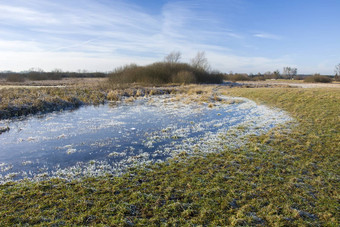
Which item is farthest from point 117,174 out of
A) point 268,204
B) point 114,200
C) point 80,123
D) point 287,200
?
point 80,123

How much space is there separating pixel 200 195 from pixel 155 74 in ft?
145

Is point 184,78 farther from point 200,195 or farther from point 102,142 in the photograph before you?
point 200,195

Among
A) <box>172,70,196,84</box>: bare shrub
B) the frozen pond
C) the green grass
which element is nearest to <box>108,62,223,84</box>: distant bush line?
<box>172,70,196,84</box>: bare shrub

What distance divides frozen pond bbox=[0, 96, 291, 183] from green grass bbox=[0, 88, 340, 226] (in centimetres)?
76

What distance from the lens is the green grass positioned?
3619 millimetres

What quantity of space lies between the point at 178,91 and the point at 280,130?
2395 cm

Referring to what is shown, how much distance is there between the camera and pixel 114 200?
13.7 feet

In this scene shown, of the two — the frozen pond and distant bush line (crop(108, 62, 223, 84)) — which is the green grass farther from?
distant bush line (crop(108, 62, 223, 84))

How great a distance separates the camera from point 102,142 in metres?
8.30

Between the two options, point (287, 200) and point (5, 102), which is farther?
point (5, 102)

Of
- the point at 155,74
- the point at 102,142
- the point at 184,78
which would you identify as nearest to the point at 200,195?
the point at 102,142

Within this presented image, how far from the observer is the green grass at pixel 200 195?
3.62m

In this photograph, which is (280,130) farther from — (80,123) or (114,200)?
(80,123)

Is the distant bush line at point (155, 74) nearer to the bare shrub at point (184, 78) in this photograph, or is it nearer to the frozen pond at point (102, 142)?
the bare shrub at point (184, 78)
